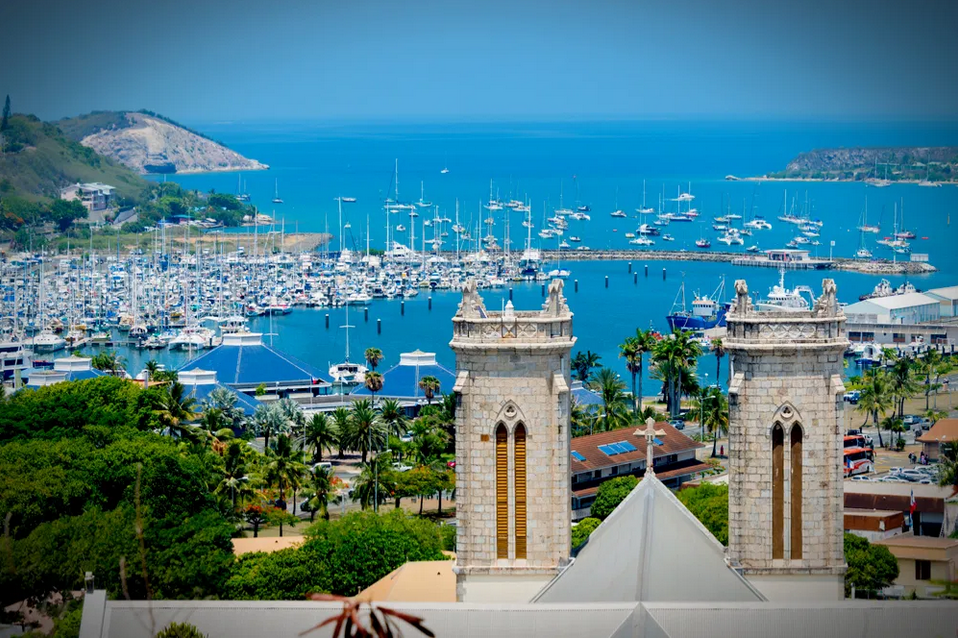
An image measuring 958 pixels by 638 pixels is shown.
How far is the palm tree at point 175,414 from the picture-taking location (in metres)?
83.6

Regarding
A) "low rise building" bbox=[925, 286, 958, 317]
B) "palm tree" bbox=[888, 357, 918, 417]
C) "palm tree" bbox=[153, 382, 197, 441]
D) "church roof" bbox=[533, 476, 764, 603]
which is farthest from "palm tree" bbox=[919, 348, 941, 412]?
"church roof" bbox=[533, 476, 764, 603]

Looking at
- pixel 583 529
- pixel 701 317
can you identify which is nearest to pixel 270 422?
pixel 583 529

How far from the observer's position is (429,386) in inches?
4414

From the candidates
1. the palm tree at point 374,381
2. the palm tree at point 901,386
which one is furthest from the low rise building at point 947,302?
the palm tree at point 374,381

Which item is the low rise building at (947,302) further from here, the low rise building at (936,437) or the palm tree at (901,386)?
the low rise building at (936,437)

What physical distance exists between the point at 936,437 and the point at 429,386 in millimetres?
30474

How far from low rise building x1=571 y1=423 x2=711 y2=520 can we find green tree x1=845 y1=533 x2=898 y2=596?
21.0 m

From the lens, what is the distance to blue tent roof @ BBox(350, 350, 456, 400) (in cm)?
11735

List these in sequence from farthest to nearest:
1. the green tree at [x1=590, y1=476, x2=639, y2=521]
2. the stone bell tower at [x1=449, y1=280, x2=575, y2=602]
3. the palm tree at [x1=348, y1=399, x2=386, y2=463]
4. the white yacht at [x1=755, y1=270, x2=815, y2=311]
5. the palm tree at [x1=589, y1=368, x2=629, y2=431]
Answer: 1. the palm tree at [x1=589, y1=368, x2=629, y2=431]
2. the palm tree at [x1=348, y1=399, x2=386, y2=463]
3. the green tree at [x1=590, y1=476, x2=639, y2=521]
4. the white yacht at [x1=755, y1=270, x2=815, y2=311]
5. the stone bell tower at [x1=449, y1=280, x2=575, y2=602]

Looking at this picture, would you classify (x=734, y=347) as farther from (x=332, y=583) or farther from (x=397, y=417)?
(x=397, y=417)

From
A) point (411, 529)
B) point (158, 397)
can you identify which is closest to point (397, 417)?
point (158, 397)

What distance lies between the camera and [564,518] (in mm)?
39531

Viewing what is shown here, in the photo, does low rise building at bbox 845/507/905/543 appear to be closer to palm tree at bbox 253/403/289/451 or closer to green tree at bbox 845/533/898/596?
green tree at bbox 845/533/898/596

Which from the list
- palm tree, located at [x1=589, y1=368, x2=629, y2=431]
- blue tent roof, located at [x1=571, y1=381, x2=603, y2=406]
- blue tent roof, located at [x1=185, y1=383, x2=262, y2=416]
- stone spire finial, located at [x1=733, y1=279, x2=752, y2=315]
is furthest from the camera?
blue tent roof, located at [x1=571, y1=381, x2=603, y2=406]
